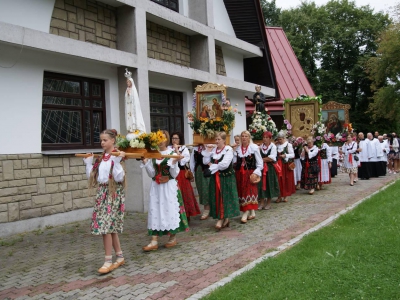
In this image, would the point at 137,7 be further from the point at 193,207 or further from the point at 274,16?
the point at 274,16

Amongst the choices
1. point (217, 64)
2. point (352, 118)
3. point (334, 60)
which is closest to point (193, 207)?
point (217, 64)

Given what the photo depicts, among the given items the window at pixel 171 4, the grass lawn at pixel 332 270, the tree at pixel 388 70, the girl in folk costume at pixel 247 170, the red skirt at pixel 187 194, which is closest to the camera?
the grass lawn at pixel 332 270

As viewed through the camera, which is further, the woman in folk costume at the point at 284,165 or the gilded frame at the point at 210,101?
the woman in folk costume at the point at 284,165

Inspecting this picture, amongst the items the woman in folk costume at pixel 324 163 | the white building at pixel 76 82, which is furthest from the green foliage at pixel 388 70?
the white building at pixel 76 82

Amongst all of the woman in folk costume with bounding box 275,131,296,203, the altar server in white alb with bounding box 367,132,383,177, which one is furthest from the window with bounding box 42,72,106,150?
the altar server in white alb with bounding box 367,132,383,177

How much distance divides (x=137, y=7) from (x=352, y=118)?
109ft

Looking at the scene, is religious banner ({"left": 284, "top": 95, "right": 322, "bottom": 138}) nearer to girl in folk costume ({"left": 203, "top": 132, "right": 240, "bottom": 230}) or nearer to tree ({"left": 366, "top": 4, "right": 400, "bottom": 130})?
girl in folk costume ({"left": 203, "top": 132, "right": 240, "bottom": 230})

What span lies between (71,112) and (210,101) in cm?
334

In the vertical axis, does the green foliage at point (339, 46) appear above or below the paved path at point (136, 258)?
above

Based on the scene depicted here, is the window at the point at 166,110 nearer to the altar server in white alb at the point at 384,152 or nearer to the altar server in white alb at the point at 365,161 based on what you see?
the altar server in white alb at the point at 365,161

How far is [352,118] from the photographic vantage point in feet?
131

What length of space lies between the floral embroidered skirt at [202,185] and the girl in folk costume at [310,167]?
16.4ft

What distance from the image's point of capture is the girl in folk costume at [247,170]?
9.26 metres

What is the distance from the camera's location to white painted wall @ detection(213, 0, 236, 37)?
15541mm
